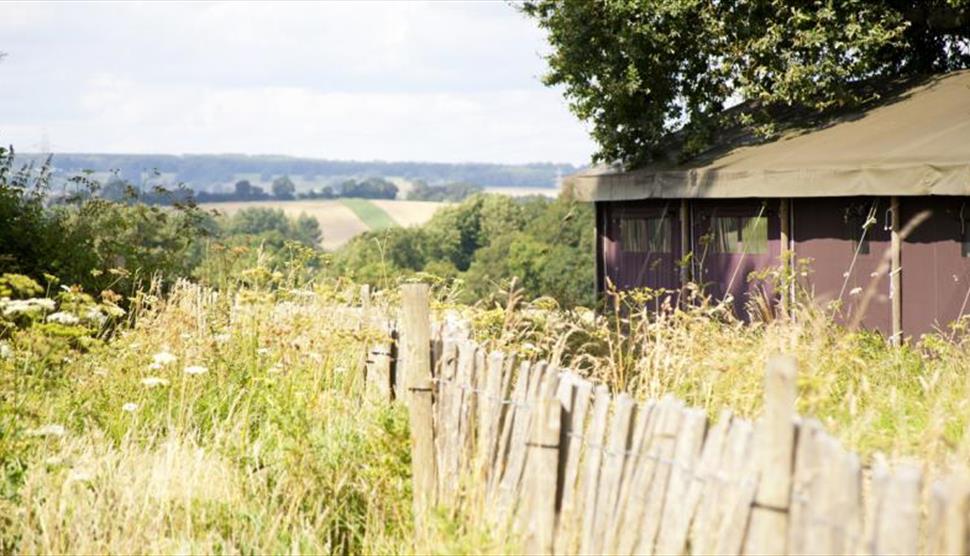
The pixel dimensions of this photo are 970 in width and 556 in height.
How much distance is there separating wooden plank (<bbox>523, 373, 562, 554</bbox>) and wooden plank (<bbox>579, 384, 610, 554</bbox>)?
0.67 feet

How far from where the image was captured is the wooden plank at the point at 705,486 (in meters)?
4.64

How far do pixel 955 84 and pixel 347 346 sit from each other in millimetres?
12993

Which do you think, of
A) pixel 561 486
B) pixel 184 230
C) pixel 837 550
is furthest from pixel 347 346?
pixel 184 230

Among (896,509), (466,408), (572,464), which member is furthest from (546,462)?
(896,509)

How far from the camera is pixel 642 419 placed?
16.7ft

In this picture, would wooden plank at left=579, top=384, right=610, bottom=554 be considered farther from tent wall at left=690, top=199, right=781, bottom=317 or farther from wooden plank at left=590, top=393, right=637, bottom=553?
tent wall at left=690, top=199, right=781, bottom=317

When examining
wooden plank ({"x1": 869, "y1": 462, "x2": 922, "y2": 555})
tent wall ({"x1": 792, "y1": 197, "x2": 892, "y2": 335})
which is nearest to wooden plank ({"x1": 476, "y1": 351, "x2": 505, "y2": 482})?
wooden plank ({"x1": 869, "y1": 462, "x2": 922, "y2": 555})

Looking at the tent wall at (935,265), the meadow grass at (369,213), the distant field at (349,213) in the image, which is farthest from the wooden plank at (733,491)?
the meadow grass at (369,213)

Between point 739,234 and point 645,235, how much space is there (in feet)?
7.51

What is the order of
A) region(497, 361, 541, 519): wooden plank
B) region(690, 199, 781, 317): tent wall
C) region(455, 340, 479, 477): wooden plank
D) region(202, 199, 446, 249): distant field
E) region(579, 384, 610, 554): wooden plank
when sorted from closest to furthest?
region(579, 384, 610, 554): wooden plank < region(497, 361, 541, 519): wooden plank < region(455, 340, 479, 477): wooden plank < region(690, 199, 781, 317): tent wall < region(202, 199, 446, 249): distant field

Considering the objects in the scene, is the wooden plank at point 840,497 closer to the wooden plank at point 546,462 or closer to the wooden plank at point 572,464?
the wooden plank at point 572,464

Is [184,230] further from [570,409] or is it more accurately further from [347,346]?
[570,409]

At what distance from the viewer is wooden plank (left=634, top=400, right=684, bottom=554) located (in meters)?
4.88

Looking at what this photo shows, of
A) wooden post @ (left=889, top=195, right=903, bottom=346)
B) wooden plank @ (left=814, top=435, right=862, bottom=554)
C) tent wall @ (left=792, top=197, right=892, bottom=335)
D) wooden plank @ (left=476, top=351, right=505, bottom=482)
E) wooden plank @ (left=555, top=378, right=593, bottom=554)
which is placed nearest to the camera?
wooden plank @ (left=814, top=435, right=862, bottom=554)
